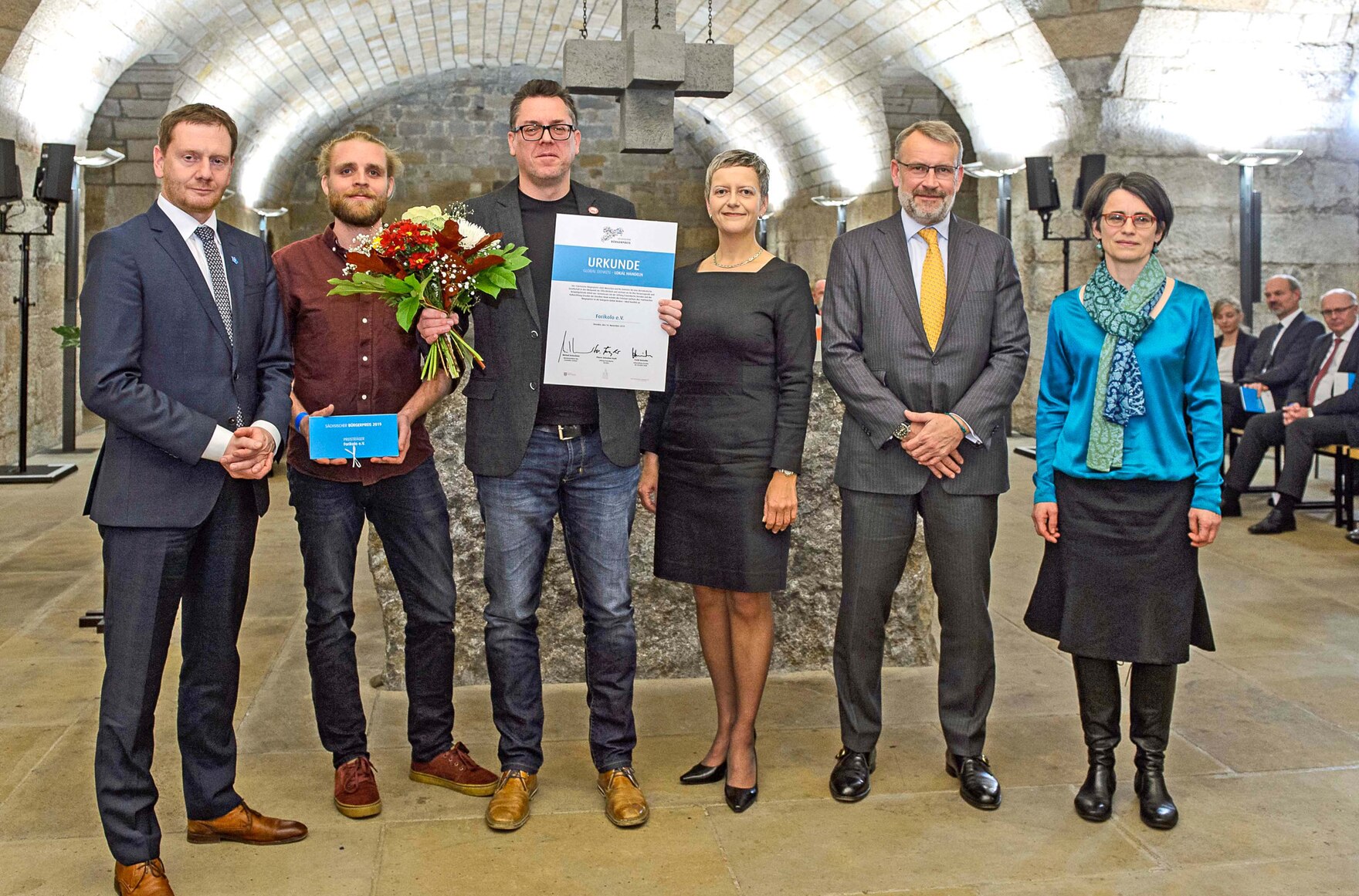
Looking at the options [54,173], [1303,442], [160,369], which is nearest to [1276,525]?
[1303,442]

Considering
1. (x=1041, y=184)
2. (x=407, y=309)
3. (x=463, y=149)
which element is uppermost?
(x=463, y=149)

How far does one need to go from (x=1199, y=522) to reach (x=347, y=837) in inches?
78.6

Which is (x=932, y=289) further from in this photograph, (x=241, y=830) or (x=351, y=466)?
(x=241, y=830)

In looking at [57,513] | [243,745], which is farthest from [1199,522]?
[57,513]

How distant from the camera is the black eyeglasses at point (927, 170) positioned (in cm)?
295

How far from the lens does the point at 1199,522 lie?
286 cm

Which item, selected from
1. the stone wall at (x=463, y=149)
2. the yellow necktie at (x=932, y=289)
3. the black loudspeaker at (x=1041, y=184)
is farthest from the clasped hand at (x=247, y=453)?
the stone wall at (x=463, y=149)

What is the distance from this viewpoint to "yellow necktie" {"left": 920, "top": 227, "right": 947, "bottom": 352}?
118 inches

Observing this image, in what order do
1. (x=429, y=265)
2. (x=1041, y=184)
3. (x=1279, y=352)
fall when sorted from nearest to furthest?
(x=429, y=265)
(x=1279, y=352)
(x=1041, y=184)

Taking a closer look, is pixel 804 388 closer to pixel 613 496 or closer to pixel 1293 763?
pixel 613 496

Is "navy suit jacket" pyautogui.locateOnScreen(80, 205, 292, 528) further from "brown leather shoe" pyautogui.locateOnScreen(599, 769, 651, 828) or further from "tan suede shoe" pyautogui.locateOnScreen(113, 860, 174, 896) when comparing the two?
"brown leather shoe" pyautogui.locateOnScreen(599, 769, 651, 828)

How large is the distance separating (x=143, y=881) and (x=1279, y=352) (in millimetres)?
6720

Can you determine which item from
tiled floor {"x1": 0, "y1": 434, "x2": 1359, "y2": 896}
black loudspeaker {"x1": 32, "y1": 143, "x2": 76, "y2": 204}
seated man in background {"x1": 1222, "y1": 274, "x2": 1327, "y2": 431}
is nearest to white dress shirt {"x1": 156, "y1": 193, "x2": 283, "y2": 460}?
tiled floor {"x1": 0, "y1": 434, "x2": 1359, "y2": 896}

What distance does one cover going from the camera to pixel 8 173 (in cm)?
748
